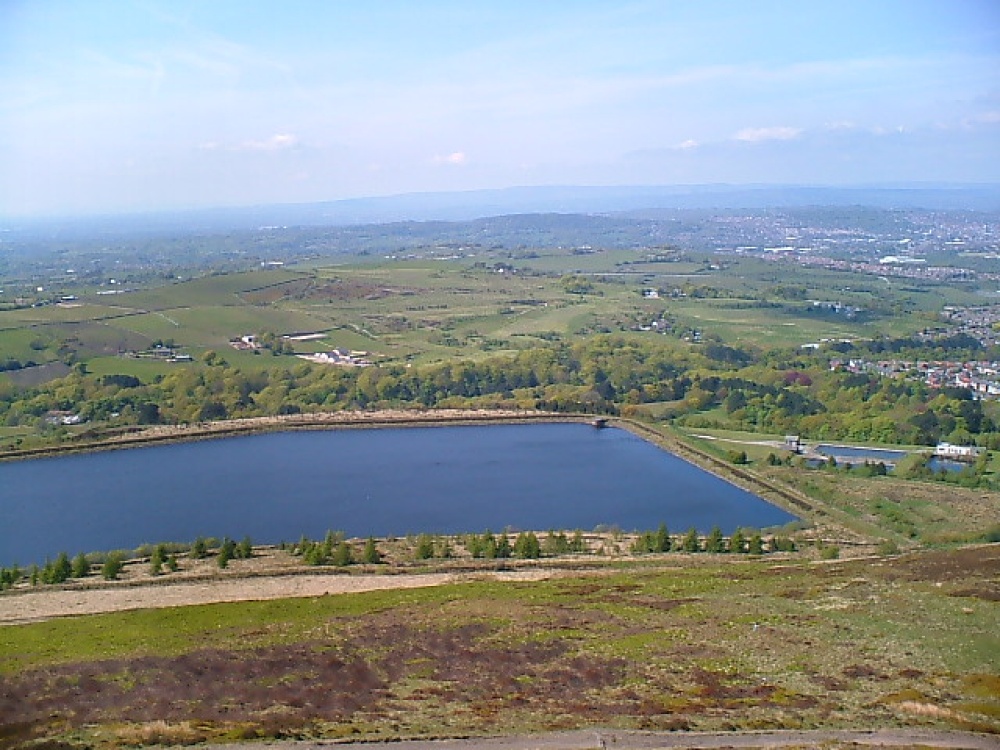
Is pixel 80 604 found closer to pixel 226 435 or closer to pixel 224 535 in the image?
pixel 224 535

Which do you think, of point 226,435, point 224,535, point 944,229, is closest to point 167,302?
point 226,435

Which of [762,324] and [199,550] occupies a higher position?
[762,324]

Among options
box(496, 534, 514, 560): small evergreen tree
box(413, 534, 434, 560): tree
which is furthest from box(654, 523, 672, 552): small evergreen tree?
box(413, 534, 434, 560): tree

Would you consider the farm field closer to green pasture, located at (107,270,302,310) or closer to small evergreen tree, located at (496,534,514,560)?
green pasture, located at (107,270,302,310)

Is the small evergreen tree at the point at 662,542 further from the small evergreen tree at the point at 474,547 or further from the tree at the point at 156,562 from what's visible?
the tree at the point at 156,562

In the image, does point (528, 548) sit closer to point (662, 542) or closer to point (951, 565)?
point (662, 542)

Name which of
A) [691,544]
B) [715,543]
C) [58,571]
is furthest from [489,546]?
[58,571]

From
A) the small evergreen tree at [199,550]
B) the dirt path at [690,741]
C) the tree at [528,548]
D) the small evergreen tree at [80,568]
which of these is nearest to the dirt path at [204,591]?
the small evergreen tree at [80,568]
